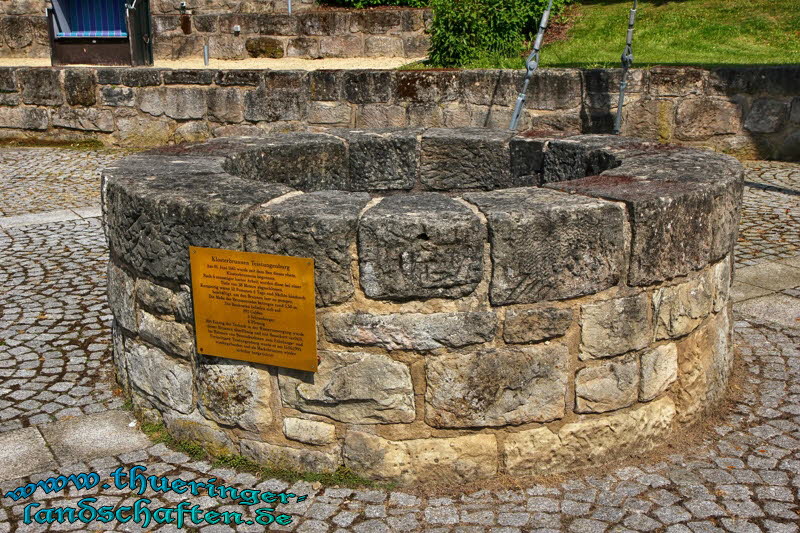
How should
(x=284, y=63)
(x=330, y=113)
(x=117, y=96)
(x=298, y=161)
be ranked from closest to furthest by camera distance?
(x=298, y=161) → (x=330, y=113) → (x=117, y=96) → (x=284, y=63)

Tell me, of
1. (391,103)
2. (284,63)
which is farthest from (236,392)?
(284,63)

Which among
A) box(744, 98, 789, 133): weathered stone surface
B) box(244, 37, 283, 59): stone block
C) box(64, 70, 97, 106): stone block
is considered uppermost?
box(244, 37, 283, 59): stone block

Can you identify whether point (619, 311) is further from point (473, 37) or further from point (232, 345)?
point (473, 37)

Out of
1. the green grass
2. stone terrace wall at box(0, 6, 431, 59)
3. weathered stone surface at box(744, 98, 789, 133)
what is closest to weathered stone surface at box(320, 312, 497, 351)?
weathered stone surface at box(744, 98, 789, 133)

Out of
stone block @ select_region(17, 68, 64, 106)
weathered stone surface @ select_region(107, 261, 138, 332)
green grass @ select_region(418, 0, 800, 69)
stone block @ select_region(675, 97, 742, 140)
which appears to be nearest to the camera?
weathered stone surface @ select_region(107, 261, 138, 332)

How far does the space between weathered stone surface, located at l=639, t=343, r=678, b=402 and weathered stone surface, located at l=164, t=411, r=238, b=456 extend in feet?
5.87

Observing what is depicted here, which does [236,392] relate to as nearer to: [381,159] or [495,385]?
[495,385]

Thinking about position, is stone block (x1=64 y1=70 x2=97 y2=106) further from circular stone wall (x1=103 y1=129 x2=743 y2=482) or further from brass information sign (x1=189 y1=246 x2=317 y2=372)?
brass information sign (x1=189 y1=246 x2=317 y2=372)

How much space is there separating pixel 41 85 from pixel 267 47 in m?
5.68

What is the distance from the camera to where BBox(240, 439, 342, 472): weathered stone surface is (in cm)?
363

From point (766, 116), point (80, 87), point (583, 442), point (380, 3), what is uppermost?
point (380, 3)

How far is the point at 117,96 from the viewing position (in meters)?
11.2

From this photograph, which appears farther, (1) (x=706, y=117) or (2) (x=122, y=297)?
(1) (x=706, y=117)

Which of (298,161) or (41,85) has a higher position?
(41,85)
